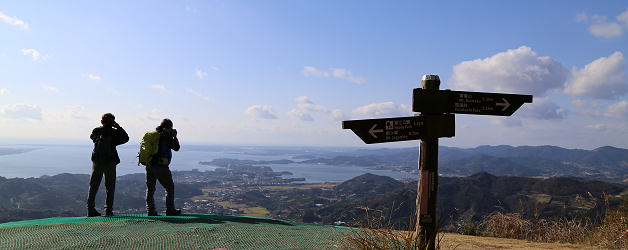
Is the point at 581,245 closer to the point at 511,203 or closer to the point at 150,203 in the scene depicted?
the point at 150,203

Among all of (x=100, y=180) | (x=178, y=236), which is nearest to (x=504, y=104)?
(x=178, y=236)

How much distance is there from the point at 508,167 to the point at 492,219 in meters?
196

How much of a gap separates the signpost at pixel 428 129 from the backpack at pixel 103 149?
492cm

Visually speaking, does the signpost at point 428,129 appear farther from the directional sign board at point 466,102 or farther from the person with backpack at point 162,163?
the person with backpack at point 162,163

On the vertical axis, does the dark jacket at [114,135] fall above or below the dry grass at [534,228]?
above

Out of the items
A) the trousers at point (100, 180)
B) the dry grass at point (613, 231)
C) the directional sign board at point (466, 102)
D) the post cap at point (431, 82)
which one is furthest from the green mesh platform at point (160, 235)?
the dry grass at point (613, 231)

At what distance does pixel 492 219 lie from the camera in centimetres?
718

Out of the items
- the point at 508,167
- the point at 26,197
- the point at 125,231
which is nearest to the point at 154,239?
the point at 125,231

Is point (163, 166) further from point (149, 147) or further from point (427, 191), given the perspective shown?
point (427, 191)

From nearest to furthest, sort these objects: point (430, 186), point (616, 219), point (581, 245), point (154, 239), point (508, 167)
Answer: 1. point (430, 186)
2. point (154, 239)
3. point (581, 245)
4. point (616, 219)
5. point (508, 167)

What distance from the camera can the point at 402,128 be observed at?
351cm

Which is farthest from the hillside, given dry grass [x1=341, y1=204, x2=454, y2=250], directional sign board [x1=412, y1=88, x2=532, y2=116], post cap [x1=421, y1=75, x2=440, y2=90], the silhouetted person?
post cap [x1=421, y1=75, x2=440, y2=90]

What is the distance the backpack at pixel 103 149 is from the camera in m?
6.07

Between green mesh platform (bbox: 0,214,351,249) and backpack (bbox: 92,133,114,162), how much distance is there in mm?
1054
